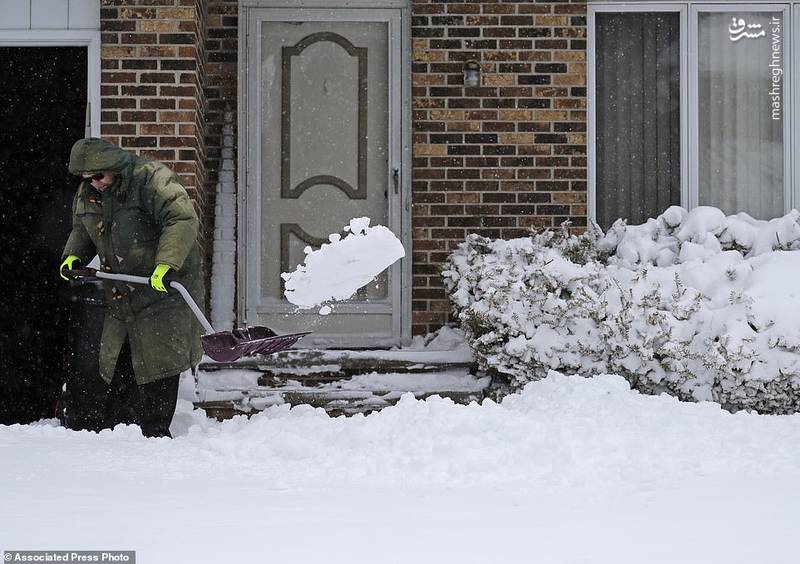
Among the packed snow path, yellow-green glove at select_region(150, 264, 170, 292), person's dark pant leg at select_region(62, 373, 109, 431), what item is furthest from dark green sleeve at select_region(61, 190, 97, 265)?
the packed snow path

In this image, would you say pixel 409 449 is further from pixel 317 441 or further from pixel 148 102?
pixel 148 102

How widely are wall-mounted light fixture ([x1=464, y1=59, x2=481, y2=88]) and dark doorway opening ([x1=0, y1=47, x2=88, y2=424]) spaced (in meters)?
3.51

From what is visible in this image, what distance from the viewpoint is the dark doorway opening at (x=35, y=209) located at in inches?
360

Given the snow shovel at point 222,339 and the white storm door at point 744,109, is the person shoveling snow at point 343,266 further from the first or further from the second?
the white storm door at point 744,109

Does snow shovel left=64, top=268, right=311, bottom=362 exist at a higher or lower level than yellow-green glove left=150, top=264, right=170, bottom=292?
lower

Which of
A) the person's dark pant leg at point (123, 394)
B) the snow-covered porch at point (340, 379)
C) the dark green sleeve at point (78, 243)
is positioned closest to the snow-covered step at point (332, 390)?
the snow-covered porch at point (340, 379)

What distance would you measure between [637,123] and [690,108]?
0.42 m

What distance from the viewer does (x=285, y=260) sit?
8.01 m

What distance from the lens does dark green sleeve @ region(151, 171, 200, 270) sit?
5340 millimetres

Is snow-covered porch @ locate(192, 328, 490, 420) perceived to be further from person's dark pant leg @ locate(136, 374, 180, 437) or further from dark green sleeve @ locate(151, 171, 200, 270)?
dark green sleeve @ locate(151, 171, 200, 270)

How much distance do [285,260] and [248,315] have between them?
504 mm

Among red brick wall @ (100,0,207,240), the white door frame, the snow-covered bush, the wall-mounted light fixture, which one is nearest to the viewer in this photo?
the snow-covered bush

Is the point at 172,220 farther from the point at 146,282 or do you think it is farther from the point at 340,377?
the point at 340,377

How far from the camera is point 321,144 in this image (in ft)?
26.4
